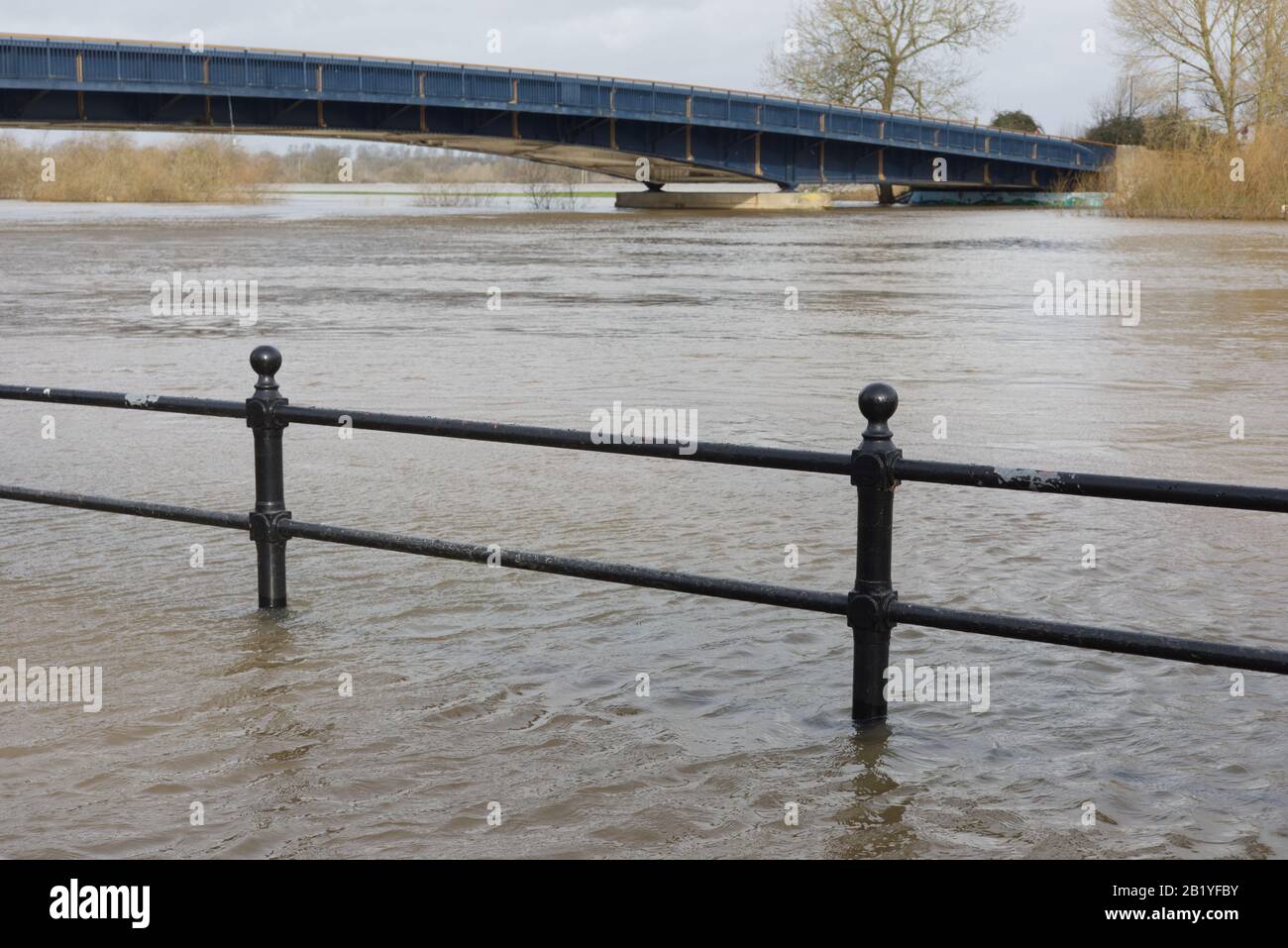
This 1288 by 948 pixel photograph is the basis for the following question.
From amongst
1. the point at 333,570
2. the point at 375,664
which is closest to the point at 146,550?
the point at 333,570

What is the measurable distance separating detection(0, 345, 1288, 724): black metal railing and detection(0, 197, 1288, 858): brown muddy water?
388 mm

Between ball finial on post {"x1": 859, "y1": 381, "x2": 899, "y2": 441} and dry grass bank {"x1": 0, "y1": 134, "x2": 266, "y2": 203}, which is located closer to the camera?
ball finial on post {"x1": 859, "y1": 381, "x2": 899, "y2": 441}

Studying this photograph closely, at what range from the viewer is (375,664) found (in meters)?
5.22

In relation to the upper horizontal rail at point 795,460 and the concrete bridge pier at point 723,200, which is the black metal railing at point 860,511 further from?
the concrete bridge pier at point 723,200

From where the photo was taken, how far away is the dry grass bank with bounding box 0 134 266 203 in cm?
7519

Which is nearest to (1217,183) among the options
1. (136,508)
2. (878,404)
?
(136,508)

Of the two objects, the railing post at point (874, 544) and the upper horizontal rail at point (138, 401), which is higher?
the upper horizontal rail at point (138, 401)

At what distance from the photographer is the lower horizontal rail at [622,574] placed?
4.39 m

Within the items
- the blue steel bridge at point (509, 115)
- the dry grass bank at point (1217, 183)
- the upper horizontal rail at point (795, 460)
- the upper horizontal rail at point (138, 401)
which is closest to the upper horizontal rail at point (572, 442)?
the upper horizontal rail at point (795, 460)

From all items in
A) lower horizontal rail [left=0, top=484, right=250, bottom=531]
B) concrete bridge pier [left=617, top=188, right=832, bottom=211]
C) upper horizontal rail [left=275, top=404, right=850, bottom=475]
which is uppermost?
concrete bridge pier [left=617, top=188, right=832, bottom=211]

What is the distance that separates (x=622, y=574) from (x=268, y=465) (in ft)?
4.98

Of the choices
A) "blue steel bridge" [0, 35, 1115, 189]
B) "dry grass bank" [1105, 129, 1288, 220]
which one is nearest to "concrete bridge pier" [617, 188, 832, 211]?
"blue steel bridge" [0, 35, 1115, 189]

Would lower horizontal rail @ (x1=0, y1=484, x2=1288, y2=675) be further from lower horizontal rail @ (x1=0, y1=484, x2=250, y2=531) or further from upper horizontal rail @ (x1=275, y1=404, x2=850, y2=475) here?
upper horizontal rail @ (x1=275, y1=404, x2=850, y2=475)

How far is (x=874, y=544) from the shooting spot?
4320 mm
